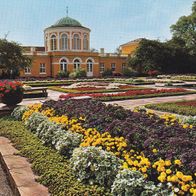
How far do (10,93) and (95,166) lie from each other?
6.92 m

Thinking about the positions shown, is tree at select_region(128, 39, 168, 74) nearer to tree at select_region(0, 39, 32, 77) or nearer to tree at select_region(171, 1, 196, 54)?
tree at select_region(171, 1, 196, 54)

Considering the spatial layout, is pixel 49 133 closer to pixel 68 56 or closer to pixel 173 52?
pixel 68 56

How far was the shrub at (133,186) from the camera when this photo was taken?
2.87m

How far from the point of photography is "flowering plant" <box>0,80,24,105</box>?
32.2 ft

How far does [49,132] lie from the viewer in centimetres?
552

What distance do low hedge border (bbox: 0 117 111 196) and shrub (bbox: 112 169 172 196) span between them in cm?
24

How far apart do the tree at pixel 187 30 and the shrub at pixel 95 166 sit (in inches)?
1744

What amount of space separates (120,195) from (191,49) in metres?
46.0

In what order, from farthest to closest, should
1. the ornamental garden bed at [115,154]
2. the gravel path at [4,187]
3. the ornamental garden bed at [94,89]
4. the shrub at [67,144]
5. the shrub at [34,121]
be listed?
the ornamental garden bed at [94,89] → the shrub at [34,121] → the shrub at [67,144] → the gravel path at [4,187] → the ornamental garden bed at [115,154]

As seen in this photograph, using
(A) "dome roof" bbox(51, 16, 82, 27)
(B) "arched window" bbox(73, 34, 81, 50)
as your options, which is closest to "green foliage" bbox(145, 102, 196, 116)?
(B) "arched window" bbox(73, 34, 81, 50)

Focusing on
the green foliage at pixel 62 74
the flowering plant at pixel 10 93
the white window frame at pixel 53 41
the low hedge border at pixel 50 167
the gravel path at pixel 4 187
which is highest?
the white window frame at pixel 53 41

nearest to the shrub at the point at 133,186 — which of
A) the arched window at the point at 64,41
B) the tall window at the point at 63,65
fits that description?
the tall window at the point at 63,65

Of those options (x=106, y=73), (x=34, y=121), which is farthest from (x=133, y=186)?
(x=106, y=73)

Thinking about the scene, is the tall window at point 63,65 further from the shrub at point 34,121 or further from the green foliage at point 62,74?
the shrub at point 34,121
